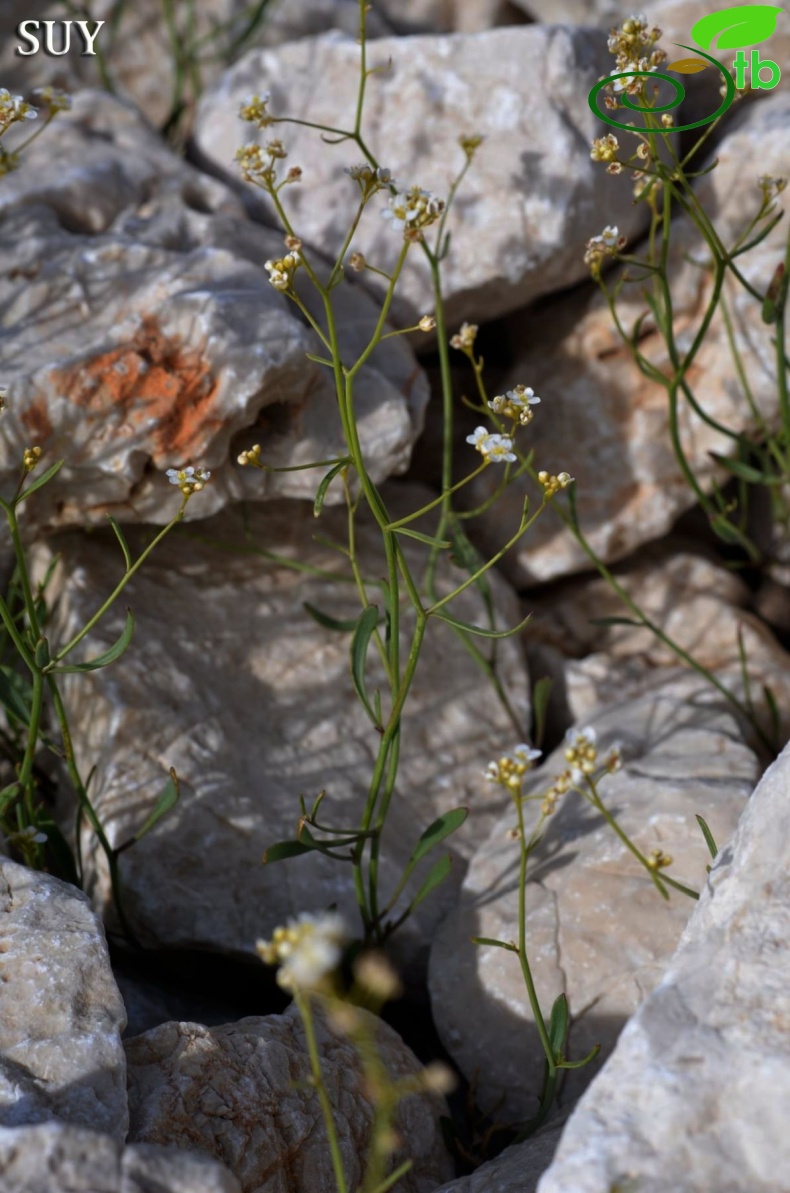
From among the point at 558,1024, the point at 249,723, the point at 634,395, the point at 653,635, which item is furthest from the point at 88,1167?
the point at 634,395

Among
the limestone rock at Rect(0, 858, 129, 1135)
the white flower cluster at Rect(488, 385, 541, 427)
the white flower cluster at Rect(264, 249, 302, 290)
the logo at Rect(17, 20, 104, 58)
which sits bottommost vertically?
the limestone rock at Rect(0, 858, 129, 1135)

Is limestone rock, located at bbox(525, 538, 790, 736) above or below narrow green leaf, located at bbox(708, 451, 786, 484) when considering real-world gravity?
below

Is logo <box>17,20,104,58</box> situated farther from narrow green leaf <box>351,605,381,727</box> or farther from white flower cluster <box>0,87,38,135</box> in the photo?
narrow green leaf <box>351,605,381,727</box>

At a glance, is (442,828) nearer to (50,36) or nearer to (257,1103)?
(257,1103)

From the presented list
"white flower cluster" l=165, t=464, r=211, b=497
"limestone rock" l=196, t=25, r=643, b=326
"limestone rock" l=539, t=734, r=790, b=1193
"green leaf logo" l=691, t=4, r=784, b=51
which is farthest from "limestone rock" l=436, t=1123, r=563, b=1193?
"green leaf logo" l=691, t=4, r=784, b=51

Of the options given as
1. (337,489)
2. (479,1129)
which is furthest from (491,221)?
(479,1129)

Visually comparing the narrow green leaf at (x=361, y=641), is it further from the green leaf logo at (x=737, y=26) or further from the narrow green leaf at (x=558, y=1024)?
→ the green leaf logo at (x=737, y=26)
